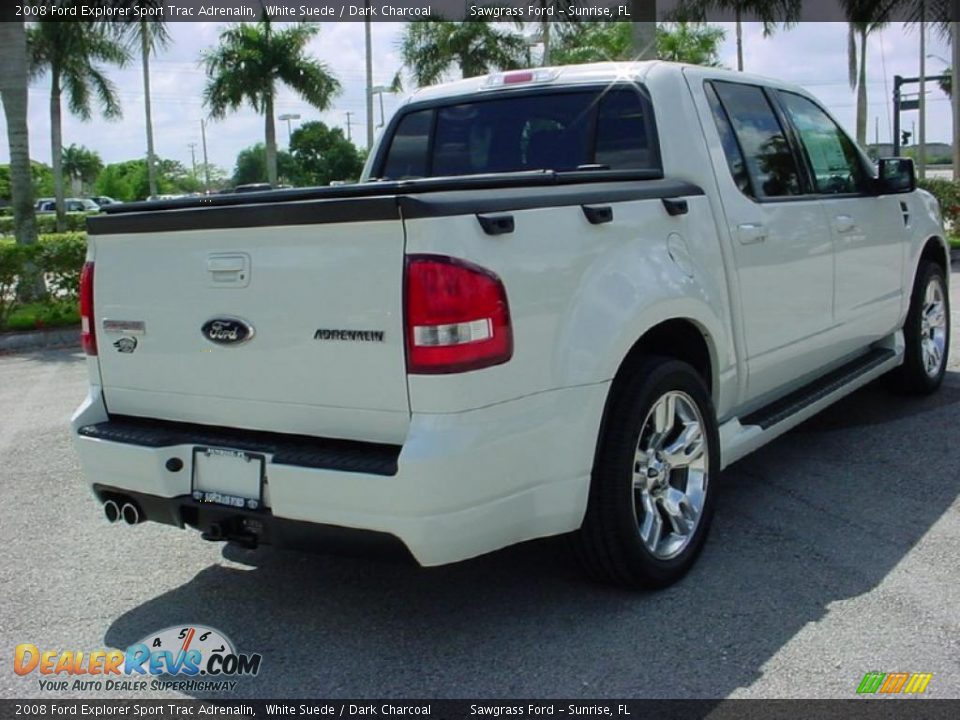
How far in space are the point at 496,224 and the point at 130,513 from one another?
5.63 feet

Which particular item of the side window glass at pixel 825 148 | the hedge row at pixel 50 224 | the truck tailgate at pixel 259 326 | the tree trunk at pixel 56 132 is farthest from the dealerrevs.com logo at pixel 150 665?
the hedge row at pixel 50 224

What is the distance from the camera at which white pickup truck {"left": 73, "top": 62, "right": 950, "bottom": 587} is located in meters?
3.03

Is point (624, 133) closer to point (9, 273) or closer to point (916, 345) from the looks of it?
point (916, 345)

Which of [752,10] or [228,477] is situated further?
[752,10]

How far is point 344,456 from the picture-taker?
3.19 metres

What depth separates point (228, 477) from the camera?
3.36 m

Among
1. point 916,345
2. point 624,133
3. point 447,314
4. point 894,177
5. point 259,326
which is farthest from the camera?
point 916,345

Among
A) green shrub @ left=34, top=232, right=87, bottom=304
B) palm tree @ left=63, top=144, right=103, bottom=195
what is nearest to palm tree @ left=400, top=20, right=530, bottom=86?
green shrub @ left=34, top=232, right=87, bottom=304

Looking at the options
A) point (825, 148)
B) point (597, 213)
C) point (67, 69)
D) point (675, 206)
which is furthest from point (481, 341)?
point (67, 69)

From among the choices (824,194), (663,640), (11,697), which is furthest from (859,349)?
(11,697)

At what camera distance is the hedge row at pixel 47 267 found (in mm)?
11664

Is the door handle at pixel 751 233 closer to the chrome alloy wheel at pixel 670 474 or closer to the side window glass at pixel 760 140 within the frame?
the side window glass at pixel 760 140

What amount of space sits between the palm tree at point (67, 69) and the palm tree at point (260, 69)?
312cm

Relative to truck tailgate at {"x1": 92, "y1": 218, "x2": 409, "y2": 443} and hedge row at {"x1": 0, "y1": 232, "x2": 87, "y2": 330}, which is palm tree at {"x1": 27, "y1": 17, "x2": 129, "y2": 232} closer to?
hedge row at {"x1": 0, "y1": 232, "x2": 87, "y2": 330}
